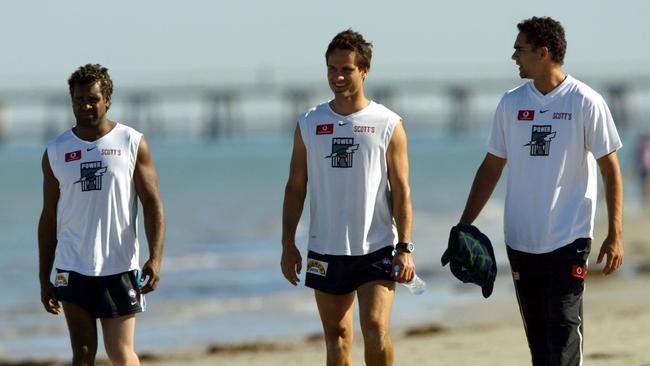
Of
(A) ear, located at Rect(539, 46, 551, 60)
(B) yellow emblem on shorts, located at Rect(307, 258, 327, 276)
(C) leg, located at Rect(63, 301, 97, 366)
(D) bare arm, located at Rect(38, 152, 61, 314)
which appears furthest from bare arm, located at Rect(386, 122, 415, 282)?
(D) bare arm, located at Rect(38, 152, 61, 314)

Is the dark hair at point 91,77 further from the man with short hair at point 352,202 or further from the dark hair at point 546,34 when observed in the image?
the dark hair at point 546,34

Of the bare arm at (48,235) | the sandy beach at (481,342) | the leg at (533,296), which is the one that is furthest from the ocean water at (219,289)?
the leg at (533,296)

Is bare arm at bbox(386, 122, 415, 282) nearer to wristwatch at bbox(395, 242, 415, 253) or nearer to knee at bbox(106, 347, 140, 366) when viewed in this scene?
wristwatch at bbox(395, 242, 415, 253)

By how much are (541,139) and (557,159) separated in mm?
111

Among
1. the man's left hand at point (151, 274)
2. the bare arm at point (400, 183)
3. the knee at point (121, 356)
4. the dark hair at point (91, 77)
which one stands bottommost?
the knee at point (121, 356)

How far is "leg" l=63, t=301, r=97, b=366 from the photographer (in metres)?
6.14

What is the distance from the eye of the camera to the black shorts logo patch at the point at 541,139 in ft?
19.9

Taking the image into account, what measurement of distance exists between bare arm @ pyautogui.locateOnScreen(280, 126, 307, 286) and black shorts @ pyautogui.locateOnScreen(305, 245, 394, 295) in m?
0.13

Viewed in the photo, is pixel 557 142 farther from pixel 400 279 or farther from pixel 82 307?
pixel 82 307

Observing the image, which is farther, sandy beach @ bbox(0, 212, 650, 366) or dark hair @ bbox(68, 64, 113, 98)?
sandy beach @ bbox(0, 212, 650, 366)

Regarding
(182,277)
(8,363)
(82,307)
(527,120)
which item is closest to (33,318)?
(8,363)

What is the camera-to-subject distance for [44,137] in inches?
5600

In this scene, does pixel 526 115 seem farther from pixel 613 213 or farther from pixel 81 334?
pixel 81 334

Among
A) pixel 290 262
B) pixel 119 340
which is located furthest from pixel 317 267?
pixel 119 340
